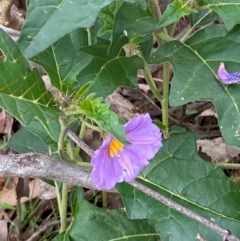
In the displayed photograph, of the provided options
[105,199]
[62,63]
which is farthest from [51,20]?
[105,199]

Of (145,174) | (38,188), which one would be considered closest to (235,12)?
(145,174)

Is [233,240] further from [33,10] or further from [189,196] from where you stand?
[33,10]

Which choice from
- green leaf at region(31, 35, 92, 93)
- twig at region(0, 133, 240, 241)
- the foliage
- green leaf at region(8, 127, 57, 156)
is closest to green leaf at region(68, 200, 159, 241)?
the foliage

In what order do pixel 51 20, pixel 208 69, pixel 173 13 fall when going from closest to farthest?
pixel 51 20, pixel 173 13, pixel 208 69

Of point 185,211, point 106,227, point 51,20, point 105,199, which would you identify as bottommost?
point 105,199

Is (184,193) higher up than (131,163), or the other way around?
(131,163)

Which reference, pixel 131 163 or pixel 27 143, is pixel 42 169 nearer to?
pixel 131 163

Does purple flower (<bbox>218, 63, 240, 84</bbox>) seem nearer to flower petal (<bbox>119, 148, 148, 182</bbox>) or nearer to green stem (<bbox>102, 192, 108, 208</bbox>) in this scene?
flower petal (<bbox>119, 148, 148, 182</bbox>)
